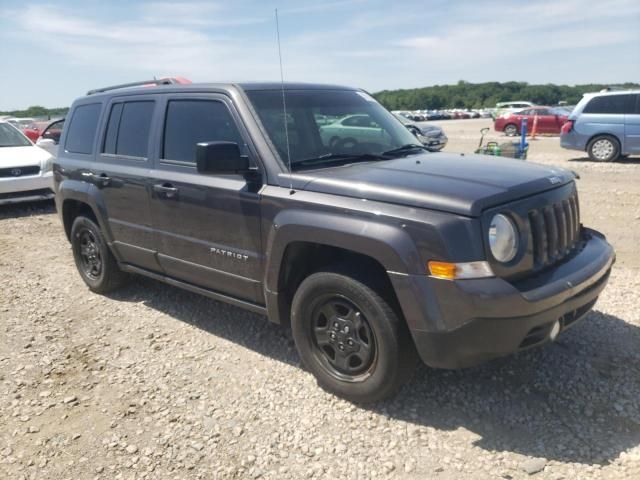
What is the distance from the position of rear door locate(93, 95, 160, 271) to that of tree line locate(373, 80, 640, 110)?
8564 cm

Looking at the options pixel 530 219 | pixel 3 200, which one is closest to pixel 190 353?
pixel 530 219

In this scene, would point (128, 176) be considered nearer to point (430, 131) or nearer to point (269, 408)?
point (269, 408)

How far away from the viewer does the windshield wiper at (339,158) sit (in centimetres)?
362

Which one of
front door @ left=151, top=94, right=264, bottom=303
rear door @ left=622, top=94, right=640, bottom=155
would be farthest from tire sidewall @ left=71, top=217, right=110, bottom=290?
rear door @ left=622, top=94, right=640, bottom=155

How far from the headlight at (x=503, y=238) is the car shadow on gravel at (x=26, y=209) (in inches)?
358

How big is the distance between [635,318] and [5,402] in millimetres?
4677

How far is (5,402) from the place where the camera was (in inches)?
141

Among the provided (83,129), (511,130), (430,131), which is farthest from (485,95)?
(83,129)

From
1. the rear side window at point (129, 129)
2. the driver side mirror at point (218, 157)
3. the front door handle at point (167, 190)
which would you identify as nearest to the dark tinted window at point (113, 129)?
the rear side window at point (129, 129)

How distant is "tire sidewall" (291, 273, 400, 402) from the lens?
302cm

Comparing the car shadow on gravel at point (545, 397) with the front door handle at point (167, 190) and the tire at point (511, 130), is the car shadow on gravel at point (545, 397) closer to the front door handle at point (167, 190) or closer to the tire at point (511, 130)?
the front door handle at point (167, 190)

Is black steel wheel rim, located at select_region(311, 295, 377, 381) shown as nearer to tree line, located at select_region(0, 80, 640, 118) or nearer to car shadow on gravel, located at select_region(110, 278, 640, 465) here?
car shadow on gravel, located at select_region(110, 278, 640, 465)

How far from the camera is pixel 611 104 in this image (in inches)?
535

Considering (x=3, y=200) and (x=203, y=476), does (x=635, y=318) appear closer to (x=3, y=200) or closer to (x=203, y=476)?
(x=203, y=476)
